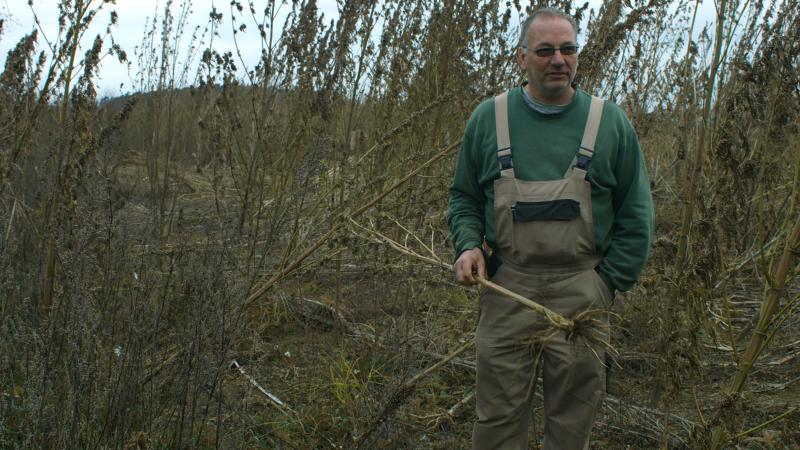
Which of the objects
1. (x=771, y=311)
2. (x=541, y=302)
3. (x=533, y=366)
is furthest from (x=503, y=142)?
(x=771, y=311)

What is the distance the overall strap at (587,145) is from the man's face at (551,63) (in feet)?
0.42

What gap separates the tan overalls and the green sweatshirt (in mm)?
39

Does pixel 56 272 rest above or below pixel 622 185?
below

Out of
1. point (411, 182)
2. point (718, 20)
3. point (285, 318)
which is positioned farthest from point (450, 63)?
point (285, 318)

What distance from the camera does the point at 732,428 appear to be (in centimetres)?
260

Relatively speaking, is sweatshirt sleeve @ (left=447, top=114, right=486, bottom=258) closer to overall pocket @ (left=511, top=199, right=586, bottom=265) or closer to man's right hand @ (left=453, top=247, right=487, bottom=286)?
man's right hand @ (left=453, top=247, right=487, bottom=286)

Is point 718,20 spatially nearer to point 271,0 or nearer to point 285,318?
point 271,0

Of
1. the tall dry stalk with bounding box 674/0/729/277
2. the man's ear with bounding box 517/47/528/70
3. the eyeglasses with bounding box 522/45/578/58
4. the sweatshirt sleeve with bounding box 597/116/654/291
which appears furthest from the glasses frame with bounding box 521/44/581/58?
the tall dry stalk with bounding box 674/0/729/277

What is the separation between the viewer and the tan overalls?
2785mm

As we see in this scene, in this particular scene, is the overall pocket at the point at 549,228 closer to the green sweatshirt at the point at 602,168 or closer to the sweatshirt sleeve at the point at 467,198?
the green sweatshirt at the point at 602,168

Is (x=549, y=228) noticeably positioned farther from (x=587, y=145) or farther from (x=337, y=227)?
(x=337, y=227)

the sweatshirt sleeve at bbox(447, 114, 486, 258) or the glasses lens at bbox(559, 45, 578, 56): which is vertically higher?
the glasses lens at bbox(559, 45, 578, 56)

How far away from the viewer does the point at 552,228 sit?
2781mm

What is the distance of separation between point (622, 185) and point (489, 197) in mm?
518
